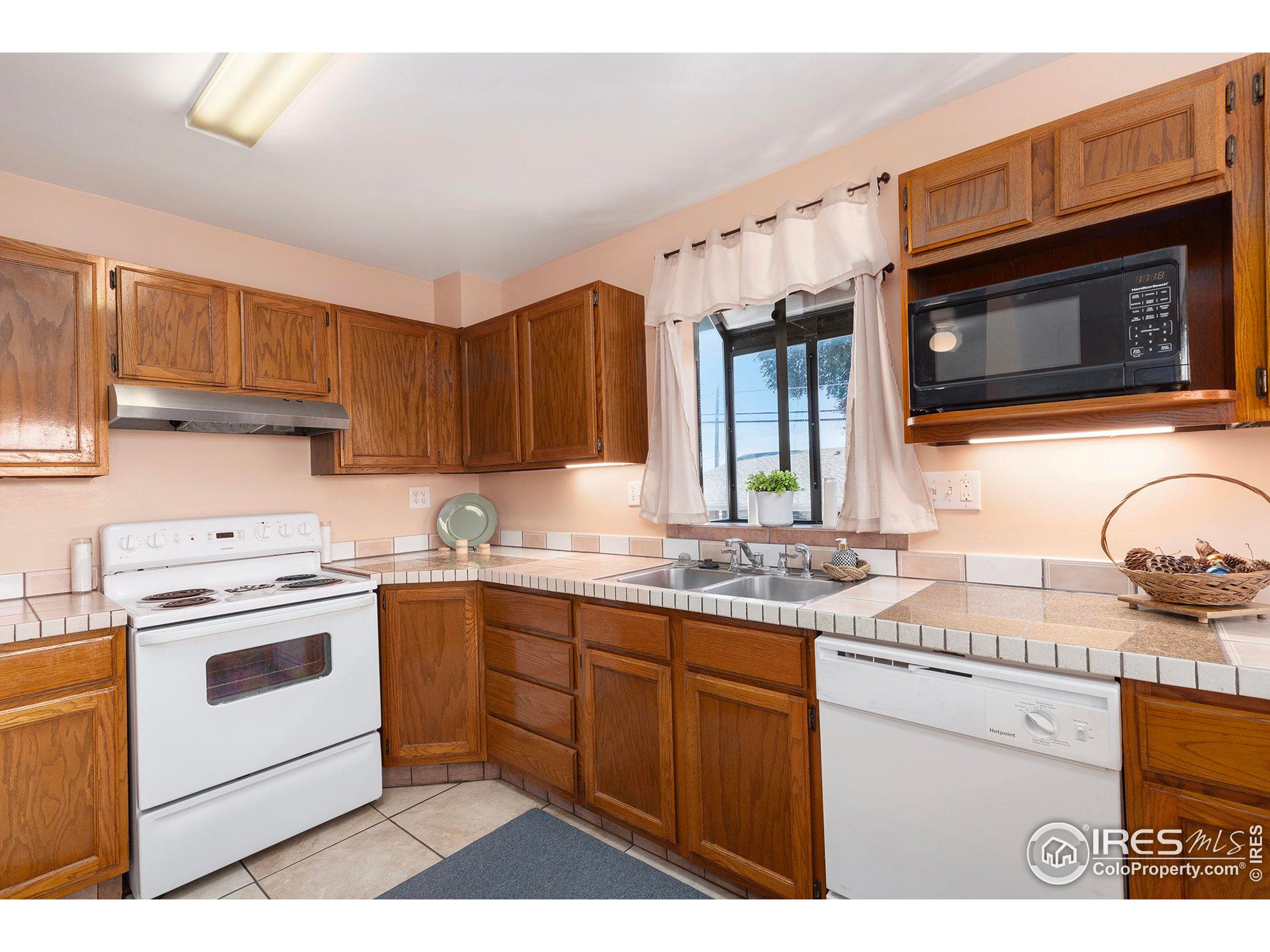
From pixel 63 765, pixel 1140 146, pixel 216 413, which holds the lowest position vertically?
pixel 63 765

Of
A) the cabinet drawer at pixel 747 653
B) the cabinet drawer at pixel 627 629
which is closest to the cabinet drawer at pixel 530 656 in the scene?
the cabinet drawer at pixel 627 629

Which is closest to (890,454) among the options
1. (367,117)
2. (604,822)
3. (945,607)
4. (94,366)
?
(945,607)

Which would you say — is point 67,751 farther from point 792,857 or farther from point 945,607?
point 945,607

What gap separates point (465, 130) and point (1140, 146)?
6.34 ft

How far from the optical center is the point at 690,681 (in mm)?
1900

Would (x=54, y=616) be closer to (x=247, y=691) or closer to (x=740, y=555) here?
(x=247, y=691)

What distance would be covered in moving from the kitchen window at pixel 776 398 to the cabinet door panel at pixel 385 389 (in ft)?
4.73

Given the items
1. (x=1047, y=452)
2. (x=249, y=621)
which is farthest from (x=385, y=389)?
(x=1047, y=452)

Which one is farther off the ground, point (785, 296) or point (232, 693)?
point (785, 296)

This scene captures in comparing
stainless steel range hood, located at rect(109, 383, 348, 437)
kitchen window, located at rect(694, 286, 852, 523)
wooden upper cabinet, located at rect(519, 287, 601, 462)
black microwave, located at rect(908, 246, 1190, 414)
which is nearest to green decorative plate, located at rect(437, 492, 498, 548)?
wooden upper cabinet, located at rect(519, 287, 601, 462)

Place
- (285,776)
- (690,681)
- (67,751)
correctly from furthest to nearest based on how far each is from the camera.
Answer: (285,776) → (690,681) → (67,751)

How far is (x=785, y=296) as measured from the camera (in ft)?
7.53
